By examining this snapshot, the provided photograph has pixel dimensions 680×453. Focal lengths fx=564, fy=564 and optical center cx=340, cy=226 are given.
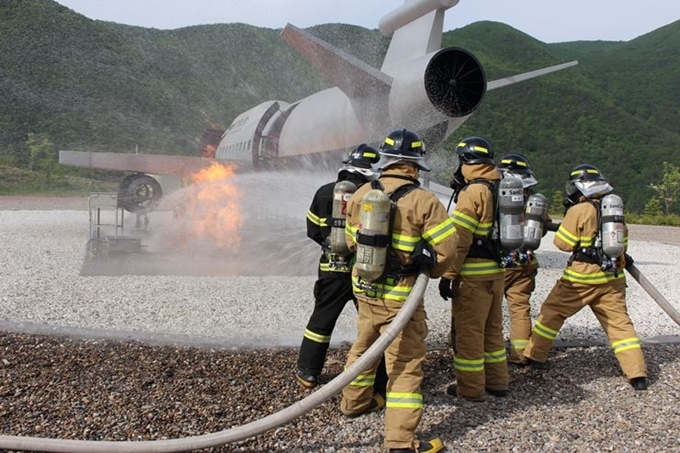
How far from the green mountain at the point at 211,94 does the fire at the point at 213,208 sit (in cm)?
3869

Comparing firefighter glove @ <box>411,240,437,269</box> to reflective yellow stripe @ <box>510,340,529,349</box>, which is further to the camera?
reflective yellow stripe @ <box>510,340,529,349</box>

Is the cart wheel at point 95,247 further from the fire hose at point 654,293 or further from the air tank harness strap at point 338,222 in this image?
the fire hose at point 654,293

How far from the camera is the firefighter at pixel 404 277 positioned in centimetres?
347

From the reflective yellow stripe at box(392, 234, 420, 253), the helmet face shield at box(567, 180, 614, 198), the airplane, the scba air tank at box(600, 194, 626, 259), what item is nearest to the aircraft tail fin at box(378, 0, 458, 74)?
the airplane

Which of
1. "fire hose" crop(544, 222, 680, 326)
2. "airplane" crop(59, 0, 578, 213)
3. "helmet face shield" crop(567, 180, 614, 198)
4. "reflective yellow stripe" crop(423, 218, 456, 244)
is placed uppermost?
"airplane" crop(59, 0, 578, 213)

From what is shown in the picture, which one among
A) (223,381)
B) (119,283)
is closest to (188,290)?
(119,283)

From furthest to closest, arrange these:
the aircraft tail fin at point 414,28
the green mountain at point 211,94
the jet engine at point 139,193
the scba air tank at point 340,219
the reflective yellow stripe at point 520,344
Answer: the green mountain at point 211,94 < the jet engine at point 139,193 < the aircraft tail fin at point 414,28 < the reflective yellow stripe at point 520,344 < the scba air tank at point 340,219

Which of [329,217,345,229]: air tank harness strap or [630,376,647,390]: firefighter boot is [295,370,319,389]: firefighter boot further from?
[630,376,647,390]: firefighter boot

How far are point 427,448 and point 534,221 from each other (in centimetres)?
275

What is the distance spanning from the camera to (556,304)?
519 cm

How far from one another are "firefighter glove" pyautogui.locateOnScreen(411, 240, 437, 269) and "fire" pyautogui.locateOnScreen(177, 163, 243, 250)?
8.43 meters

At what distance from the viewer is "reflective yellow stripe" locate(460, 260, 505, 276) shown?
4.43 metres

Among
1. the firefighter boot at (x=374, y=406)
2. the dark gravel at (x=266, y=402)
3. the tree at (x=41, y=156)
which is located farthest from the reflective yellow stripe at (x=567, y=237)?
the tree at (x=41, y=156)

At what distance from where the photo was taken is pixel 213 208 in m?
12.8
